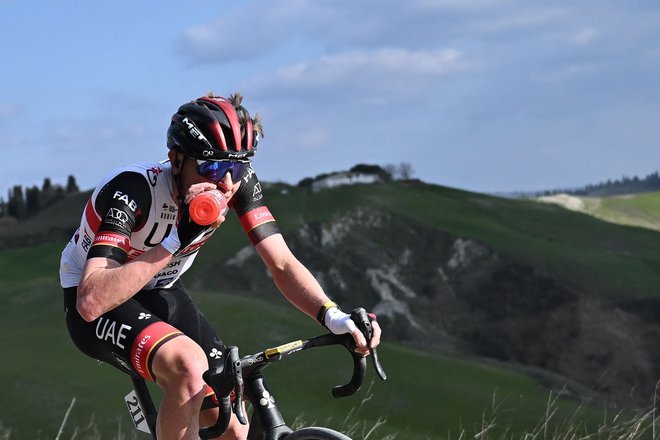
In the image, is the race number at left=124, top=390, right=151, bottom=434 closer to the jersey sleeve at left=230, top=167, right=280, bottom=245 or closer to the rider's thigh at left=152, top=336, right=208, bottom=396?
the rider's thigh at left=152, top=336, right=208, bottom=396

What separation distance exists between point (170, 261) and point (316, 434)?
Answer: 4.64ft

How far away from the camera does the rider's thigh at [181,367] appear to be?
5.66m

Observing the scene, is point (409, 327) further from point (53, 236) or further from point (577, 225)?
point (53, 236)

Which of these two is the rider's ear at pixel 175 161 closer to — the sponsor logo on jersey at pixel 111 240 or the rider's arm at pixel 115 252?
the rider's arm at pixel 115 252

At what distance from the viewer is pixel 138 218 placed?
21.1 ft

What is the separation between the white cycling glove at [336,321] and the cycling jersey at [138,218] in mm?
815

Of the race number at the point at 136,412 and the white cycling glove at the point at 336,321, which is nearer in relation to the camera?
the white cycling glove at the point at 336,321

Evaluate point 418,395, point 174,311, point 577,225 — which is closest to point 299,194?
point 577,225

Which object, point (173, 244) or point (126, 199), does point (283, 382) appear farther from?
point (173, 244)

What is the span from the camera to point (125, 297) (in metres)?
5.72

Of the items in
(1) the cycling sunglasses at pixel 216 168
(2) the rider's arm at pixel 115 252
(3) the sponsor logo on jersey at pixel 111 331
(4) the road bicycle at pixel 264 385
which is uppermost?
(1) the cycling sunglasses at pixel 216 168

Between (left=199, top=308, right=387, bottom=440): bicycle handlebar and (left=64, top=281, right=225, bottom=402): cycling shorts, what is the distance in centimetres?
22

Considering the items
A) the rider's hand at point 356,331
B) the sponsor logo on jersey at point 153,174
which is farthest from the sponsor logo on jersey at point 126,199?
the rider's hand at point 356,331

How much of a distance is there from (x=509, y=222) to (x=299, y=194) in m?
20.1
